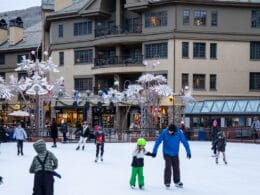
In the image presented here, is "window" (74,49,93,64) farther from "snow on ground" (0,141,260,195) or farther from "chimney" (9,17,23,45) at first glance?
"snow on ground" (0,141,260,195)

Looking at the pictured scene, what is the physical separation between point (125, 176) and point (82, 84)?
39.1m

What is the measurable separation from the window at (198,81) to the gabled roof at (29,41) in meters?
25.1

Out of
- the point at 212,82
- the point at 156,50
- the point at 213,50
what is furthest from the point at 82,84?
the point at 213,50

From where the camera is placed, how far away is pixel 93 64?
53125 millimetres

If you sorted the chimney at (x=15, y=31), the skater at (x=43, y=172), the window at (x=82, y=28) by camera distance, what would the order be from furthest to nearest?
the chimney at (x=15, y=31), the window at (x=82, y=28), the skater at (x=43, y=172)

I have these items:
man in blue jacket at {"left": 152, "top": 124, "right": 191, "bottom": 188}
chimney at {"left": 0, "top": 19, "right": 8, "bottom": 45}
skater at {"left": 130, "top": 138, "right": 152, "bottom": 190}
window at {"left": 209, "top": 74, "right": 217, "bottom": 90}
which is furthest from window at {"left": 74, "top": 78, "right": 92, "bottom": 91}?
man in blue jacket at {"left": 152, "top": 124, "right": 191, "bottom": 188}

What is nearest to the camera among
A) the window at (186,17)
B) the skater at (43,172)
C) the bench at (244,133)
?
the skater at (43,172)

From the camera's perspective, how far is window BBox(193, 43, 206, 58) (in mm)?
47906

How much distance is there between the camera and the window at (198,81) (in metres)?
47.9

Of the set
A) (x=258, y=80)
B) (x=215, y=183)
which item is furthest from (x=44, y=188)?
(x=258, y=80)

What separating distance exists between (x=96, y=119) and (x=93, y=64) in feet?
Result: 19.7

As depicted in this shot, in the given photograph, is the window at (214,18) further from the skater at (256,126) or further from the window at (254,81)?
the skater at (256,126)

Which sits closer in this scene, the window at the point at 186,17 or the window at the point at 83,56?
the window at the point at 186,17

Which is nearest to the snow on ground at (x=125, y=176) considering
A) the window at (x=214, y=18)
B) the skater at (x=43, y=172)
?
the skater at (x=43, y=172)
